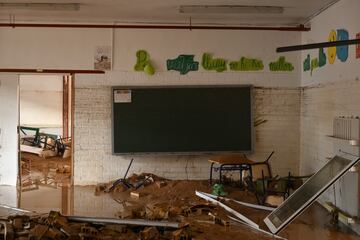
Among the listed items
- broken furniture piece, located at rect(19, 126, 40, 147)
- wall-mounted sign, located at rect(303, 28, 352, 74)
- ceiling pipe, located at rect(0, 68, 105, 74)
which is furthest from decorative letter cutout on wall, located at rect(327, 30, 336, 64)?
broken furniture piece, located at rect(19, 126, 40, 147)

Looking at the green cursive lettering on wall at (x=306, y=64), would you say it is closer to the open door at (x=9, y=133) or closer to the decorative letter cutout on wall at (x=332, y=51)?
the decorative letter cutout on wall at (x=332, y=51)

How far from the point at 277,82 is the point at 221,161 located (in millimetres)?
1958

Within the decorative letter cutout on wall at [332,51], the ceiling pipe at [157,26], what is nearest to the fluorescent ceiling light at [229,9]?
the ceiling pipe at [157,26]

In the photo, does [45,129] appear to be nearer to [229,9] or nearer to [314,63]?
A: [229,9]

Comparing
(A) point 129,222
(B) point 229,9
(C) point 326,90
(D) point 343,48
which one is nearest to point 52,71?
(B) point 229,9

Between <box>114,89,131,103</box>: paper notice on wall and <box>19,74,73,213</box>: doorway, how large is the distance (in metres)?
1.87

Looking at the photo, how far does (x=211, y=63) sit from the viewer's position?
23.8ft

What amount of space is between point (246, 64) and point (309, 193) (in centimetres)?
320

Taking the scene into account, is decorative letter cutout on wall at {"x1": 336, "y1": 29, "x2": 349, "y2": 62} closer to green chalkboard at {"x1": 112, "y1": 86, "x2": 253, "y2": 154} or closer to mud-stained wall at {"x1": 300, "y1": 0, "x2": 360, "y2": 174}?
mud-stained wall at {"x1": 300, "y1": 0, "x2": 360, "y2": 174}

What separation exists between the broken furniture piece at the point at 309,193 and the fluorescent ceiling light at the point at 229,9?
2.57 metres

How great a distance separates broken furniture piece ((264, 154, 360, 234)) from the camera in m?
4.40

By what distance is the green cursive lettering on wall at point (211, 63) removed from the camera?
7250mm

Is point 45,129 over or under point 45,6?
under

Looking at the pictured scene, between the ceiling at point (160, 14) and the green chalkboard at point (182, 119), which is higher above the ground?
the ceiling at point (160, 14)
